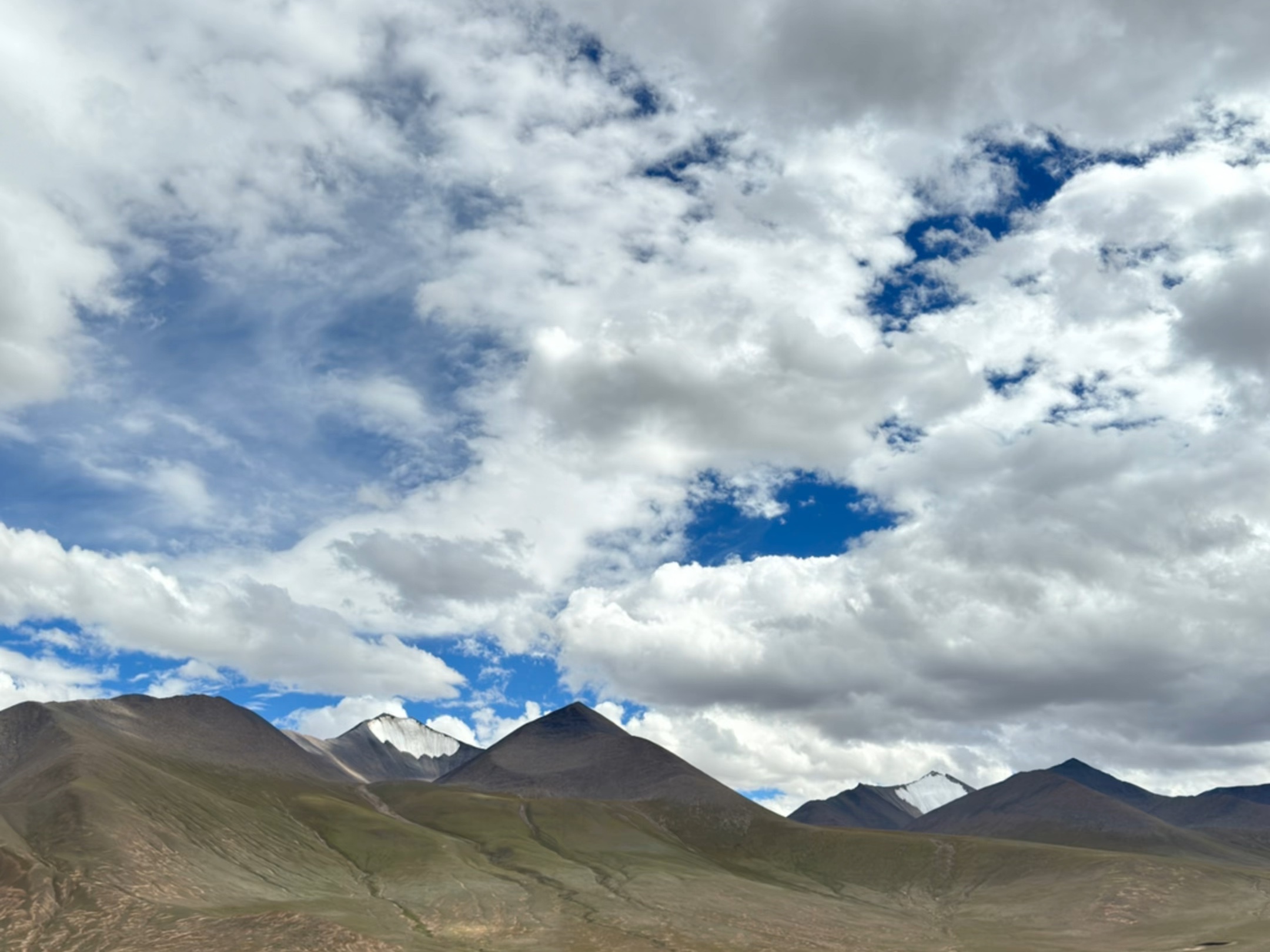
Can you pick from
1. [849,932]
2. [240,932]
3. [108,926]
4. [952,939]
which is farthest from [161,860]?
[952,939]

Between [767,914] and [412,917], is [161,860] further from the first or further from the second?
[767,914]

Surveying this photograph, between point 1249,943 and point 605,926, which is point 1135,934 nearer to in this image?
point 1249,943

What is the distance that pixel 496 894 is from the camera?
192 metres

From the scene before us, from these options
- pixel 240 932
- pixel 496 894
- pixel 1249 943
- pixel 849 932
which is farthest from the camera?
pixel 496 894

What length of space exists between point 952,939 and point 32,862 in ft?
496

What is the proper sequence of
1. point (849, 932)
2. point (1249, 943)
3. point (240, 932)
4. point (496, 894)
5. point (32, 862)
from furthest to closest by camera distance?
point (496, 894) < point (849, 932) < point (32, 862) < point (1249, 943) < point (240, 932)

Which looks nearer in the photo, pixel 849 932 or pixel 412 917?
pixel 412 917

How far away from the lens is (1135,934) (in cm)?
19350

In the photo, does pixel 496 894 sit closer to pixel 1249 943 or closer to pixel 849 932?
pixel 849 932

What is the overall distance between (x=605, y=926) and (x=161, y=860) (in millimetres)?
81911

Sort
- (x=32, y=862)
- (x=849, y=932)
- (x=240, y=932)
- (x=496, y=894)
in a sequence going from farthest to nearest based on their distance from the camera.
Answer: (x=496, y=894) → (x=849, y=932) → (x=32, y=862) → (x=240, y=932)

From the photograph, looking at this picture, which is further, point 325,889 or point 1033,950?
point 325,889

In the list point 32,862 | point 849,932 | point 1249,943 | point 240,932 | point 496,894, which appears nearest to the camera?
point 240,932

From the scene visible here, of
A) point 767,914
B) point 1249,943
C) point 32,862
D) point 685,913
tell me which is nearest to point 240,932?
point 32,862
